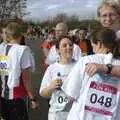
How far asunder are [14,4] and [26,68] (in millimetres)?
33811

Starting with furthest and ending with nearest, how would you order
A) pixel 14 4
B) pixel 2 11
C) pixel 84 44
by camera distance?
pixel 14 4 < pixel 2 11 < pixel 84 44

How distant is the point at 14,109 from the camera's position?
5.82m

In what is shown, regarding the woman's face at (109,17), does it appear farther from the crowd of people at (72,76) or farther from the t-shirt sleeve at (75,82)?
the t-shirt sleeve at (75,82)

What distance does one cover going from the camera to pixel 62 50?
5.01 metres

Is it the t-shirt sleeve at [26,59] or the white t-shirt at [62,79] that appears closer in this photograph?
the white t-shirt at [62,79]

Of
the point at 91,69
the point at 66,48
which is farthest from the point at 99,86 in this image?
the point at 66,48

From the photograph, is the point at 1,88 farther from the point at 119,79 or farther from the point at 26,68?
the point at 119,79

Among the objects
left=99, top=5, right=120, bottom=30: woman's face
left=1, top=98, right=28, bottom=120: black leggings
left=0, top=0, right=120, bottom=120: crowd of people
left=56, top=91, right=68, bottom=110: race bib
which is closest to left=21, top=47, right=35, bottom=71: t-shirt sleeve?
left=0, top=0, right=120, bottom=120: crowd of people

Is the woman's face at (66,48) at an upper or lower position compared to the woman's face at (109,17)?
lower

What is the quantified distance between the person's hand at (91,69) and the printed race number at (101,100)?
20 centimetres

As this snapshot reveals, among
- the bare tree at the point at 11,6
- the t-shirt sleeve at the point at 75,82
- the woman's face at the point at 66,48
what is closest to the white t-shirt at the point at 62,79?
the woman's face at the point at 66,48

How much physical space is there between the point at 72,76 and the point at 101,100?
31 cm

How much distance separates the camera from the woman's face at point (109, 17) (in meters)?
4.68

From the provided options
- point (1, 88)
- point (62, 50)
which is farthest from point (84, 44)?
point (62, 50)
